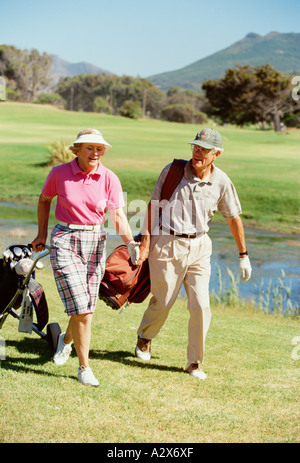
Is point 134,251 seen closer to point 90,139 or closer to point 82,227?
point 82,227

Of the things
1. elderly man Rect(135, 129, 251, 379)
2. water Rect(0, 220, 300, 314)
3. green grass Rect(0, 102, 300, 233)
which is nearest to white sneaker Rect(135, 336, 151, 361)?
elderly man Rect(135, 129, 251, 379)

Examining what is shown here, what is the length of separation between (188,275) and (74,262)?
1.06 meters

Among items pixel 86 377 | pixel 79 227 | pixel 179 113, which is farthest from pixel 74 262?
pixel 179 113

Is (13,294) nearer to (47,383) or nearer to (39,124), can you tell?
(47,383)

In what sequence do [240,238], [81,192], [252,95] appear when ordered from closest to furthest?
[81,192] < [240,238] < [252,95]

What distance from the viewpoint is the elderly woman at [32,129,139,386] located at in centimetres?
475

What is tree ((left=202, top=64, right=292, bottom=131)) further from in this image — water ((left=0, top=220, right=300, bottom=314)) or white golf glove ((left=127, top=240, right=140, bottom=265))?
white golf glove ((left=127, top=240, right=140, bottom=265))

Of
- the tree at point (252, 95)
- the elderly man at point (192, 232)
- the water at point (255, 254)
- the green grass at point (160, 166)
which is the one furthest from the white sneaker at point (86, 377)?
the tree at point (252, 95)

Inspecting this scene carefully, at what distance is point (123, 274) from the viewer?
5324mm

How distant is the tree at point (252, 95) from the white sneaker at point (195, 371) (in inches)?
2521

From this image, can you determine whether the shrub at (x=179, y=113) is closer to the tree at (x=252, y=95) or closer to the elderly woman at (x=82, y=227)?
the tree at (x=252, y=95)

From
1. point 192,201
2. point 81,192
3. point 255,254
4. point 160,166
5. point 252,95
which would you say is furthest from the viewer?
point 252,95

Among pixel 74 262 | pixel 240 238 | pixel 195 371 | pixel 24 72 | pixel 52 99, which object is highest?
pixel 24 72
